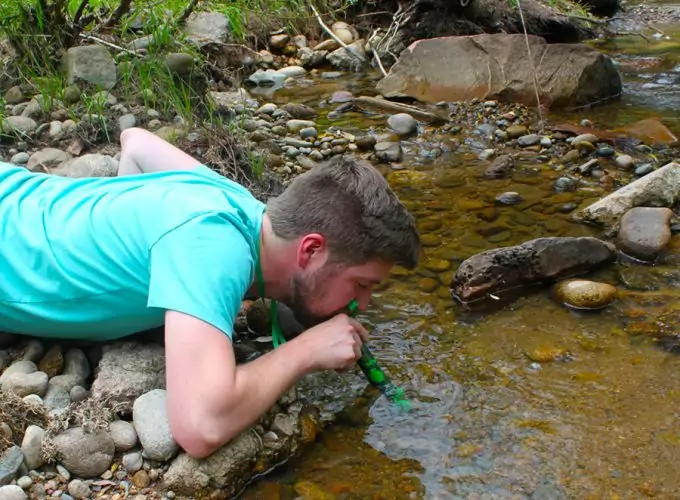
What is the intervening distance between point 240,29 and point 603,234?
4.52m

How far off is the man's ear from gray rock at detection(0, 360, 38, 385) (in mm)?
917

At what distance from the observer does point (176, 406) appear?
6.59ft

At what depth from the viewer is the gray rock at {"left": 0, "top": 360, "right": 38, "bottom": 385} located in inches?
95.7

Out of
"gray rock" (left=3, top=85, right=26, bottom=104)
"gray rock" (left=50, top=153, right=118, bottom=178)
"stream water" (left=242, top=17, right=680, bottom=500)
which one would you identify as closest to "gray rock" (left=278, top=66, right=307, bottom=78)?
"gray rock" (left=3, top=85, right=26, bottom=104)

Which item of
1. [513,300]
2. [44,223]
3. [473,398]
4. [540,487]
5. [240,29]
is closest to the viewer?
[540,487]

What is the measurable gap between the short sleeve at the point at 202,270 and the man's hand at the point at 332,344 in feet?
0.95

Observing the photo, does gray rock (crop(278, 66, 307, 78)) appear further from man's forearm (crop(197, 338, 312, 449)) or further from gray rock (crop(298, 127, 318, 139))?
man's forearm (crop(197, 338, 312, 449))

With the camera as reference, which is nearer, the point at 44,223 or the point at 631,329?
the point at 44,223

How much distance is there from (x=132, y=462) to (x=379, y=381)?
875mm

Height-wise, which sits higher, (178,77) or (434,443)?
(178,77)

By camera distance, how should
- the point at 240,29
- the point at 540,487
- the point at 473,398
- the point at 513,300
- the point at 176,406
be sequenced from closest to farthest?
1. the point at 176,406
2. the point at 540,487
3. the point at 473,398
4. the point at 513,300
5. the point at 240,29

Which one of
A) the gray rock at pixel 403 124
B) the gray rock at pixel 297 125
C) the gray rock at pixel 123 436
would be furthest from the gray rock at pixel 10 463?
the gray rock at pixel 403 124

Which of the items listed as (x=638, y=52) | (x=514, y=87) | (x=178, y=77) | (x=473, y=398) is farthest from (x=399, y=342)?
(x=638, y=52)

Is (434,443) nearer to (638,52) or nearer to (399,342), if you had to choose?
(399,342)
